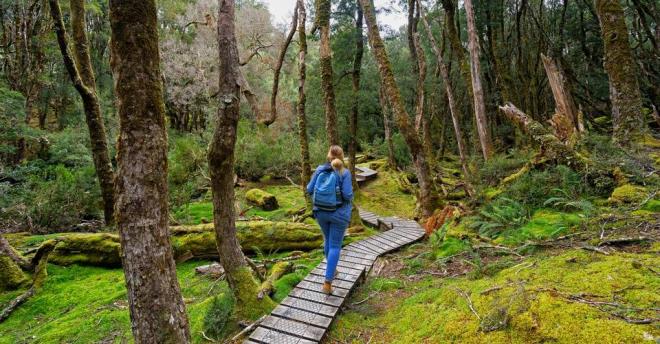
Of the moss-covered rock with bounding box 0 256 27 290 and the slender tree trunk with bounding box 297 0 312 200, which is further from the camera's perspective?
the slender tree trunk with bounding box 297 0 312 200

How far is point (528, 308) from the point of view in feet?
9.28

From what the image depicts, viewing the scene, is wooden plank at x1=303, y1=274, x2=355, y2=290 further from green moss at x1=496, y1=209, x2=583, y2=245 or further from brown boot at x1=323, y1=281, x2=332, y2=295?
green moss at x1=496, y1=209, x2=583, y2=245

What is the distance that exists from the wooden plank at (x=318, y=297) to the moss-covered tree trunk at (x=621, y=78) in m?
6.18

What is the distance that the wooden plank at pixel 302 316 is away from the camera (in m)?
3.95

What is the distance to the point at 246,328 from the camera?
3.84 metres

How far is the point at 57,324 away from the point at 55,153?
11.4m

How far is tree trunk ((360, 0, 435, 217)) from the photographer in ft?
27.3

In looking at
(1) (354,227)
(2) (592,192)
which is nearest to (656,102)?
(2) (592,192)

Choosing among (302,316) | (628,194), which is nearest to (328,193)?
(302,316)

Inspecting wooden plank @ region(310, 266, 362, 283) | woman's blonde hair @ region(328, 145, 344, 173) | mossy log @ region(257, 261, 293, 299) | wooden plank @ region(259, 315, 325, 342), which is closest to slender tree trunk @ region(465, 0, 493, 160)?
woman's blonde hair @ region(328, 145, 344, 173)

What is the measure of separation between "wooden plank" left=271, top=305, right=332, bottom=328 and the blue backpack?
1362mm

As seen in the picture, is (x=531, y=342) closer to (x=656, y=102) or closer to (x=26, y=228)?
(x=26, y=228)

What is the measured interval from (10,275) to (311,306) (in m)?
5.58

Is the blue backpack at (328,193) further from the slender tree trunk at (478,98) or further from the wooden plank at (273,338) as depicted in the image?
the slender tree trunk at (478,98)
